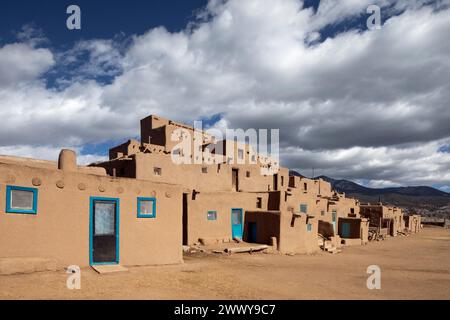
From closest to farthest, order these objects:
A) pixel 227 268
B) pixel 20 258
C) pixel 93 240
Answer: pixel 20 258 → pixel 93 240 → pixel 227 268

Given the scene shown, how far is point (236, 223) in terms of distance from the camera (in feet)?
90.8

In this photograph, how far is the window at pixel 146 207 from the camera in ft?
48.0

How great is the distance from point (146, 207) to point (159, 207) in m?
0.65

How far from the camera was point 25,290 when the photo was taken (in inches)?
348

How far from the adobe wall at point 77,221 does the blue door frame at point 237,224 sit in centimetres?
1168

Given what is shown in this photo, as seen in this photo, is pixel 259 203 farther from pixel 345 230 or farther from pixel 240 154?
pixel 345 230

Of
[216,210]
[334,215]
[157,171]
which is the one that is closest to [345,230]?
[334,215]

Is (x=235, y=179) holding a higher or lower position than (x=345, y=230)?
higher

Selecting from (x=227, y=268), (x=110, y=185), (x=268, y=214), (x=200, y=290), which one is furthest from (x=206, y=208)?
(x=200, y=290)

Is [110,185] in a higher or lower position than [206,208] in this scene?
higher

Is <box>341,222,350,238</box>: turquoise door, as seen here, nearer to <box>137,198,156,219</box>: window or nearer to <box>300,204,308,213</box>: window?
<box>300,204,308,213</box>: window

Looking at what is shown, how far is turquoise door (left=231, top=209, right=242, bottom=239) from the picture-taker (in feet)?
89.8
